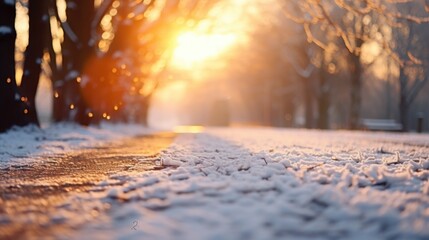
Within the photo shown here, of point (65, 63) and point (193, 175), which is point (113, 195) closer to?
point (193, 175)

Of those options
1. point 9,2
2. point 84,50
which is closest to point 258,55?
point 84,50

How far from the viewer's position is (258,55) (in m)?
30.8

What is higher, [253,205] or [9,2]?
[9,2]

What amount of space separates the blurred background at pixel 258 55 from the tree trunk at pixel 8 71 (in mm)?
1149

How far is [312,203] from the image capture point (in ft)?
9.18

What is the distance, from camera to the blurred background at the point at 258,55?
37.8ft

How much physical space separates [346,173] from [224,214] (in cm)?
154

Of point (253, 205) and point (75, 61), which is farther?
point (75, 61)

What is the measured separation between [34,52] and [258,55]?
23.2m

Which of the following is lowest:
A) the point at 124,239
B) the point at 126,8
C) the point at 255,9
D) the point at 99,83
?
the point at 124,239

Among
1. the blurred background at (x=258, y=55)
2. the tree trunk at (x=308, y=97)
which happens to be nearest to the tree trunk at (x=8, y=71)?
the blurred background at (x=258, y=55)

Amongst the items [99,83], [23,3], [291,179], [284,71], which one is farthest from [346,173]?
[284,71]

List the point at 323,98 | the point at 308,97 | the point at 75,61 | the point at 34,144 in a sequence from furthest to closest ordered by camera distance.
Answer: the point at 308,97 < the point at 323,98 < the point at 75,61 < the point at 34,144

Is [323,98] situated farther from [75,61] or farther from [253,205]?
[253,205]
